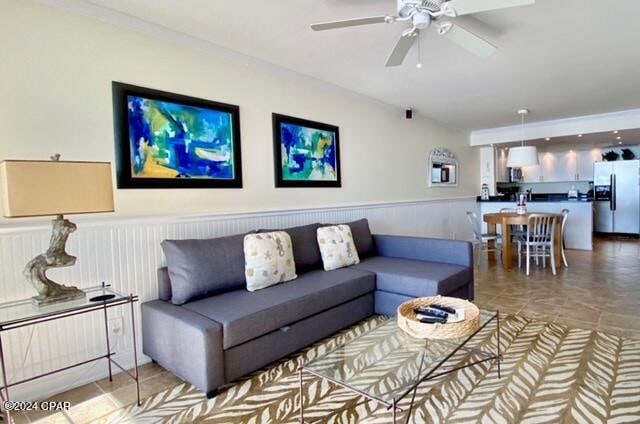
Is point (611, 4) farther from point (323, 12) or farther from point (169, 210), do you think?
point (169, 210)

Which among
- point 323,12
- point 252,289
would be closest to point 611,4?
point 323,12

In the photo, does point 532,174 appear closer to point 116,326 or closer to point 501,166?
point 501,166

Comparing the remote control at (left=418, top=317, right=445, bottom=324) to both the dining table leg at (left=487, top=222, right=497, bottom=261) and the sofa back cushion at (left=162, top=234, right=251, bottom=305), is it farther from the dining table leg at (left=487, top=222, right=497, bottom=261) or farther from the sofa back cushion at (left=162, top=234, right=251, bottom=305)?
the dining table leg at (left=487, top=222, right=497, bottom=261)

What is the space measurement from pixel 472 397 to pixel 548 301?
218cm

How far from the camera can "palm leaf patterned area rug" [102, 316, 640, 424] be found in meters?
1.84

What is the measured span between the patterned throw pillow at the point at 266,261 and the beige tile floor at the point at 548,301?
0.83m

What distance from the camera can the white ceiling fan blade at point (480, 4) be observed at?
5.90 ft

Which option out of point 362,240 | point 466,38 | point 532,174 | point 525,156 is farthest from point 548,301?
point 532,174

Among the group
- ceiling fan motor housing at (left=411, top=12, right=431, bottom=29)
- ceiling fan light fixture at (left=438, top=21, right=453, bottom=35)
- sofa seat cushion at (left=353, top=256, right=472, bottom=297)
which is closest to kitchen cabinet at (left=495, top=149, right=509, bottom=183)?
sofa seat cushion at (left=353, top=256, right=472, bottom=297)

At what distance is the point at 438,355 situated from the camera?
6.34 feet

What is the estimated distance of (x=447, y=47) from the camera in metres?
3.02

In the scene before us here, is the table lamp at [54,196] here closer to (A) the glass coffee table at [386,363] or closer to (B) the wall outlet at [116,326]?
(B) the wall outlet at [116,326]

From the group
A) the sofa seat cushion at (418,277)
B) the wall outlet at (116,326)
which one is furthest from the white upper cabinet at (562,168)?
the wall outlet at (116,326)

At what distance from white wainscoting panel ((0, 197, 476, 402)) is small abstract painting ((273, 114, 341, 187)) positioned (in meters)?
0.82
